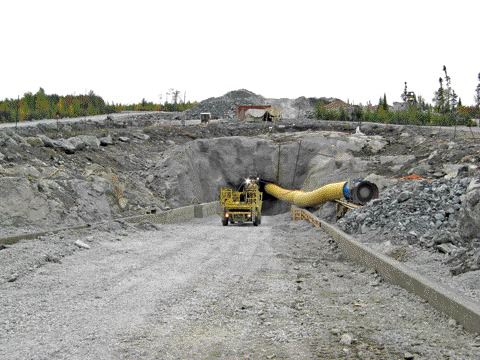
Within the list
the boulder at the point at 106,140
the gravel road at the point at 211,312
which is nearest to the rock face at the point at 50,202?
the gravel road at the point at 211,312

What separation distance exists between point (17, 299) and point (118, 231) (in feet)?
29.0

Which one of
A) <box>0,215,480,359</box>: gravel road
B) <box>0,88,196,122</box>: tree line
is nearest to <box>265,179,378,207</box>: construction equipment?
<box>0,215,480,359</box>: gravel road

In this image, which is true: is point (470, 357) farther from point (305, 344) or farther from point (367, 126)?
point (367, 126)

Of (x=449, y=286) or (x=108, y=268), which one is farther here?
(x=108, y=268)

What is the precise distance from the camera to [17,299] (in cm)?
805

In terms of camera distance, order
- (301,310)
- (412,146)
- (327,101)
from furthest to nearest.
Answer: (327,101) → (412,146) → (301,310)

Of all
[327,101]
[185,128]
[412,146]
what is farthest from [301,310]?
[327,101]

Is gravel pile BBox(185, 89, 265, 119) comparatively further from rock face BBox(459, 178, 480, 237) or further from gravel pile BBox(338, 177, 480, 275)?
rock face BBox(459, 178, 480, 237)

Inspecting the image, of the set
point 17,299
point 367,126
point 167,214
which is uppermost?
point 367,126

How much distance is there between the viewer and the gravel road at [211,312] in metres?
5.81

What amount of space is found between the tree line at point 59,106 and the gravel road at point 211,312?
142 ft

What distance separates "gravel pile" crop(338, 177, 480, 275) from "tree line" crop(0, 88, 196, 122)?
41661 millimetres

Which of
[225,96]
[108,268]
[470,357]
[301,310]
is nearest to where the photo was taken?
[470,357]

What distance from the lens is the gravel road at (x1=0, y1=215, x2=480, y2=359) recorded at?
5812mm
